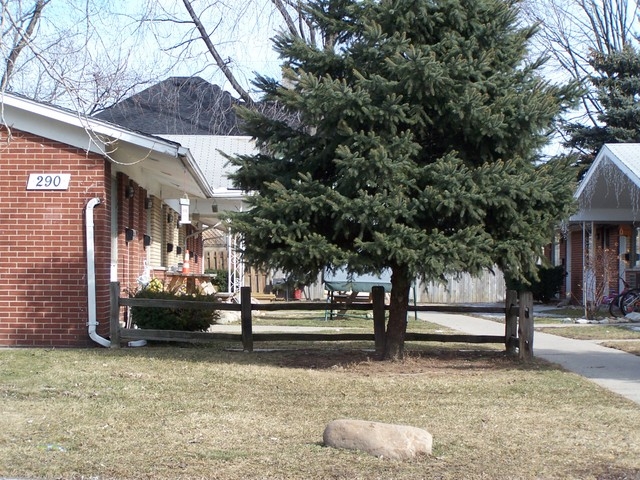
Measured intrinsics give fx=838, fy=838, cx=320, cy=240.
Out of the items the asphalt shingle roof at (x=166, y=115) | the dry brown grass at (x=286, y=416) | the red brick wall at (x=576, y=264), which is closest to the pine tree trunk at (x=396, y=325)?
the dry brown grass at (x=286, y=416)

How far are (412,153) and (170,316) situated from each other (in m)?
5.23

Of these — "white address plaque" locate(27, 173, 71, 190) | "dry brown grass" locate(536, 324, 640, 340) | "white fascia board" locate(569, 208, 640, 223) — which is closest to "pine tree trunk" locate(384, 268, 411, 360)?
"white address plaque" locate(27, 173, 71, 190)

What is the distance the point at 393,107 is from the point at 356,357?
385 centimetres

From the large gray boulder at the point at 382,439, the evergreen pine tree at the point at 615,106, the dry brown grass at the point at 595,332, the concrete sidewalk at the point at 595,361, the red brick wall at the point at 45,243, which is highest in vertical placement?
the evergreen pine tree at the point at 615,106

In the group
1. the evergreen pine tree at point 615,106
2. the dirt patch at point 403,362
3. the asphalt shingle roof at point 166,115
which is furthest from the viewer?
the asphalt shingle roof at point 166,115

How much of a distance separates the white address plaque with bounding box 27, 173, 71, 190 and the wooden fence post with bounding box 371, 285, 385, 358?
504cm

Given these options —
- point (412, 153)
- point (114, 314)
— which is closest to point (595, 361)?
point (412, 153)

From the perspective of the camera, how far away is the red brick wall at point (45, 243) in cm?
1288

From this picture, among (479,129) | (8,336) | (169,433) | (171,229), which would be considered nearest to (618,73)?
(171,229)

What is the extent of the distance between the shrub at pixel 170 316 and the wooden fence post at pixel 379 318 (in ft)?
9.02

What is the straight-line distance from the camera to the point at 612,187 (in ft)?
69.7

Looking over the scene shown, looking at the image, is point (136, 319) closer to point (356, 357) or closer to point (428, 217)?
point (356, 357)

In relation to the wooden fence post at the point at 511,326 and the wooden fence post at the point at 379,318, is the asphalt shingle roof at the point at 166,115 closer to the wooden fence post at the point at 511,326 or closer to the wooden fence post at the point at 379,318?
the wooden fence post at the point at 379,318

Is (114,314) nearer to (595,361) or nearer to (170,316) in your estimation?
(170,316)
